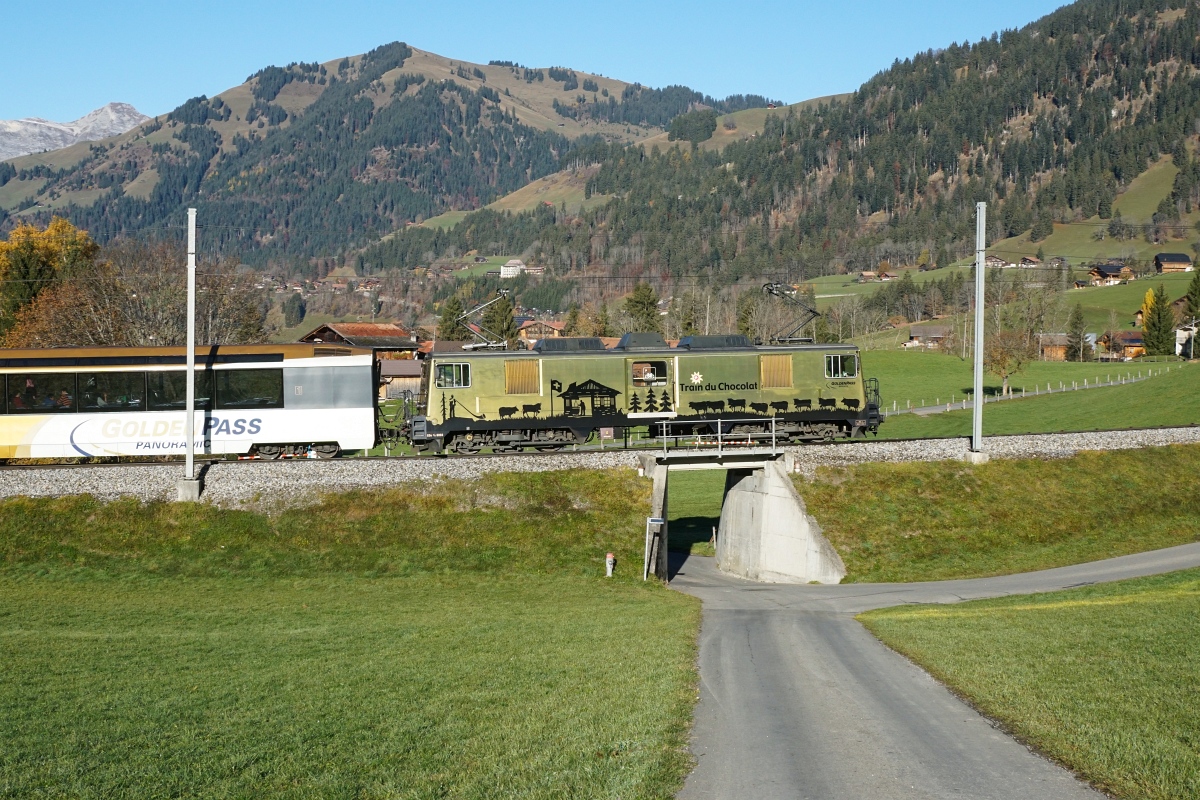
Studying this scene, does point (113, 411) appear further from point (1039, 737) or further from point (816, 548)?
point (1039, 737)

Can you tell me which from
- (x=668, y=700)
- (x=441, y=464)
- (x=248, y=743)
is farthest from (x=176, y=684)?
(x=441, y=464)

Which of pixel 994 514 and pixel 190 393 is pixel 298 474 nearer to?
pixel 190 393

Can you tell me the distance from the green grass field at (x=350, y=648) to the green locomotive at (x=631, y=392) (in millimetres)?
4779

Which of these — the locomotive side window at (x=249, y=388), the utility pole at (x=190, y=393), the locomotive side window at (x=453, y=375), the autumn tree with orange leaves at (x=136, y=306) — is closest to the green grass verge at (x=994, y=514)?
the locomotive side window at (x=453, y=375)

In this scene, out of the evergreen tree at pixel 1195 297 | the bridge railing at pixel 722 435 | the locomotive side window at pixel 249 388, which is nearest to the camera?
the locomotive side window at pixel 249 388

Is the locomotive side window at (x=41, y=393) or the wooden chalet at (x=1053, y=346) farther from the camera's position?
the wooden chalet at (x=1053, y=346)

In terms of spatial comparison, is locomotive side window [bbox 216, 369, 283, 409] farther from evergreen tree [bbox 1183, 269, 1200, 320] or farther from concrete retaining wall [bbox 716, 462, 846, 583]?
evergreen tree [bbox 1183, 269, 1200, 320]

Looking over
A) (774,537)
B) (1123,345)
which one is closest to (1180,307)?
(1123,345)

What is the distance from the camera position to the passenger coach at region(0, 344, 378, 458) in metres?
35.3

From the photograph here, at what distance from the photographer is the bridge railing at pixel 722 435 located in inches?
1470

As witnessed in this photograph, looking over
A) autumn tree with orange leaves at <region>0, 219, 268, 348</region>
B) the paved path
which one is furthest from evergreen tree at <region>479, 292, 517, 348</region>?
the paved path

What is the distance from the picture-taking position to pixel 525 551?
32.1 meters

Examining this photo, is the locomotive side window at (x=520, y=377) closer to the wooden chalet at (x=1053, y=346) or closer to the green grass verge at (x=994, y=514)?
the green grass verge at (x=994, y=514)

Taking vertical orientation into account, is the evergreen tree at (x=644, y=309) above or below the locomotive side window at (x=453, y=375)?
above
